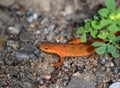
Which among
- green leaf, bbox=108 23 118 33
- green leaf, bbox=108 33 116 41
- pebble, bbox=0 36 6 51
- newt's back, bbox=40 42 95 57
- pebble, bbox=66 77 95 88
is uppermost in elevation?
green leaf, bbox=108 23 118 33

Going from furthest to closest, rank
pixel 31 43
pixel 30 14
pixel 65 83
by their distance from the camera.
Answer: pixel 30 14
pixel 31 43
pixel 65 83

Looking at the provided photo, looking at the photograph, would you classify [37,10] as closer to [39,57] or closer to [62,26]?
[62,26]

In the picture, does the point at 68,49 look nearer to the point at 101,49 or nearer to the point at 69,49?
the point at 69,49

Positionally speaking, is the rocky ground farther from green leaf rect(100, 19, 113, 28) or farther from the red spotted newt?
green leaf rect(100, 19, 113, 28)

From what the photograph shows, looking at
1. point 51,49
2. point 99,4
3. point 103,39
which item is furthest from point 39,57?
point 99,4

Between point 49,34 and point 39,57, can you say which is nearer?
point 39,57

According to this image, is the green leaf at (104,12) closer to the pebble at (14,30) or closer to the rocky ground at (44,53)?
the rocky ground at (44,53)

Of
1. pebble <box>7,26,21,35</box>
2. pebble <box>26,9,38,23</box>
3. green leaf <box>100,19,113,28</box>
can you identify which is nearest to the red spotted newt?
green leaf <box>100,19,113,28</box>
